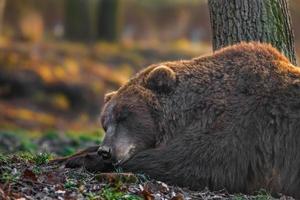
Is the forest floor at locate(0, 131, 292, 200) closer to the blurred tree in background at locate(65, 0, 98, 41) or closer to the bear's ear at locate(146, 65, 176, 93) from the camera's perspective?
the bear's ear at locate(146, 65, 176, 93)

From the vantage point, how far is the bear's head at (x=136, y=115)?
8.19 metres

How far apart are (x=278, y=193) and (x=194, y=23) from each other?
102ft

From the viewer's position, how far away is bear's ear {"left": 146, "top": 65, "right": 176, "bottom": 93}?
8.38 m

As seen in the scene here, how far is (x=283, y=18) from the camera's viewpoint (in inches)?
387

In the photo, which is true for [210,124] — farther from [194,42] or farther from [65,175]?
[194,42]

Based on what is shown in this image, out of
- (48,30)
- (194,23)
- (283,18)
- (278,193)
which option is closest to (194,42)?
(194,23)

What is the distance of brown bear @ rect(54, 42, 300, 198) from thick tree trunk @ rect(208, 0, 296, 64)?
125 centimetres

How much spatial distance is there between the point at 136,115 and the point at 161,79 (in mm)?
506

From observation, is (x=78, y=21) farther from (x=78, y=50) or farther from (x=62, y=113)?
(x=62, y=113)

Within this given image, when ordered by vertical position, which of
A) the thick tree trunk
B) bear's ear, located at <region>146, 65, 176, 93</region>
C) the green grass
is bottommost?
the green grass

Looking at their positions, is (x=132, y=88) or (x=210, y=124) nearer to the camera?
(x=210, y=124)

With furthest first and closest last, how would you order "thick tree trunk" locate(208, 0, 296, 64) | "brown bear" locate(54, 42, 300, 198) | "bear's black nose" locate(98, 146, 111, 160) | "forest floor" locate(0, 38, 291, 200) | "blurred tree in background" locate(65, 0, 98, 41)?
"blurred tree in background" locate(65, 0, 98, 41)
"thick tree trunk" locate(208, 0, 296, 64)
"bear's black nose" locate(98, 146, 111, 160)
"brown bear" locate(54, 42, 300, 198)
"forest floor" locate(0, 38, 291, 200)

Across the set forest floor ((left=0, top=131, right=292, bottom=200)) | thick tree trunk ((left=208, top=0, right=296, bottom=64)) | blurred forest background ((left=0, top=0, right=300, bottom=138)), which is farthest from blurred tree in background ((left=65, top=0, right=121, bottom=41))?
forest floor ((left=0, top=131, right=292, bottom=200))

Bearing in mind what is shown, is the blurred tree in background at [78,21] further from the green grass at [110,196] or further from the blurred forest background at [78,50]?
the green grass at [110,196]
